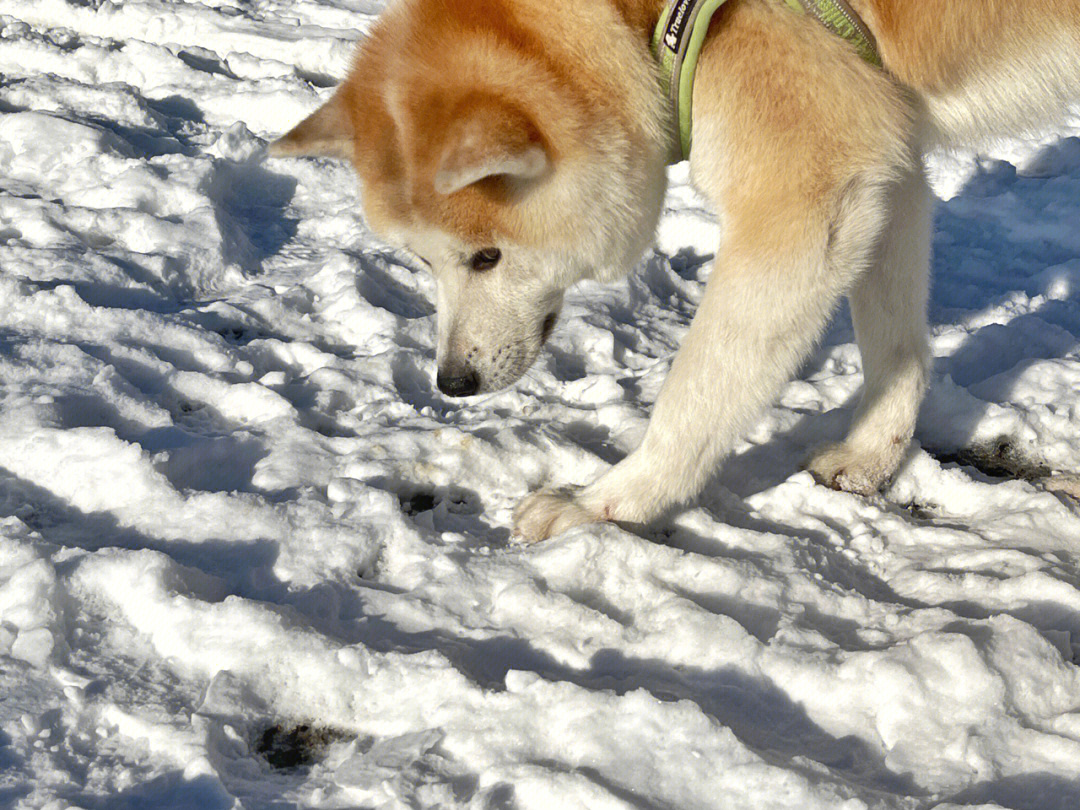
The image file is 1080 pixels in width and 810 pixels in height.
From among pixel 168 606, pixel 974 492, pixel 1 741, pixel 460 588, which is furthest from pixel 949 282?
pixel 1 741

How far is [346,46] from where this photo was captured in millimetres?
5098

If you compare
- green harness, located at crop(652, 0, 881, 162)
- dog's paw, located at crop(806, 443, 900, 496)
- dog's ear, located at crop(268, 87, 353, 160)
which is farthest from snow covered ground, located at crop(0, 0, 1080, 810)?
green harness, located at crop(652, 0, 881, 162)

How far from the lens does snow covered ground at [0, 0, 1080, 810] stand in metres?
1.69

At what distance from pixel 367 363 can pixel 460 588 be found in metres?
1.08

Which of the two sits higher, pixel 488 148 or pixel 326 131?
pixel 488 148

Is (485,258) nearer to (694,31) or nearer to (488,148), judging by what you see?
(488,148)

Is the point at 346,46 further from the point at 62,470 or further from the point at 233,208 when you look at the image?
the point at 62,470

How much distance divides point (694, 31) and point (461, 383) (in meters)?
1.03

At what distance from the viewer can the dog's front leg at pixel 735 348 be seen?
2.13m

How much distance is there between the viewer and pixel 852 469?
8.54ft

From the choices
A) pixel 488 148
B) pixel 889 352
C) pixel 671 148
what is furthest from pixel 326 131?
pixel 889 352

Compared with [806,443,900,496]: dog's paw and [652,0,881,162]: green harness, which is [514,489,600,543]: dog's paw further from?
[652,0,881,162]: green harness

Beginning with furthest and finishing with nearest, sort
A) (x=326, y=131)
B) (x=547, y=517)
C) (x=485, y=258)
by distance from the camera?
(x=326, y=131) → (x=485, y=258) → (x=547, y=517)

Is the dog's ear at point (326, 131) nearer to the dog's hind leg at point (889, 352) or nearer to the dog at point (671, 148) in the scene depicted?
the dog at point (671, 148)
